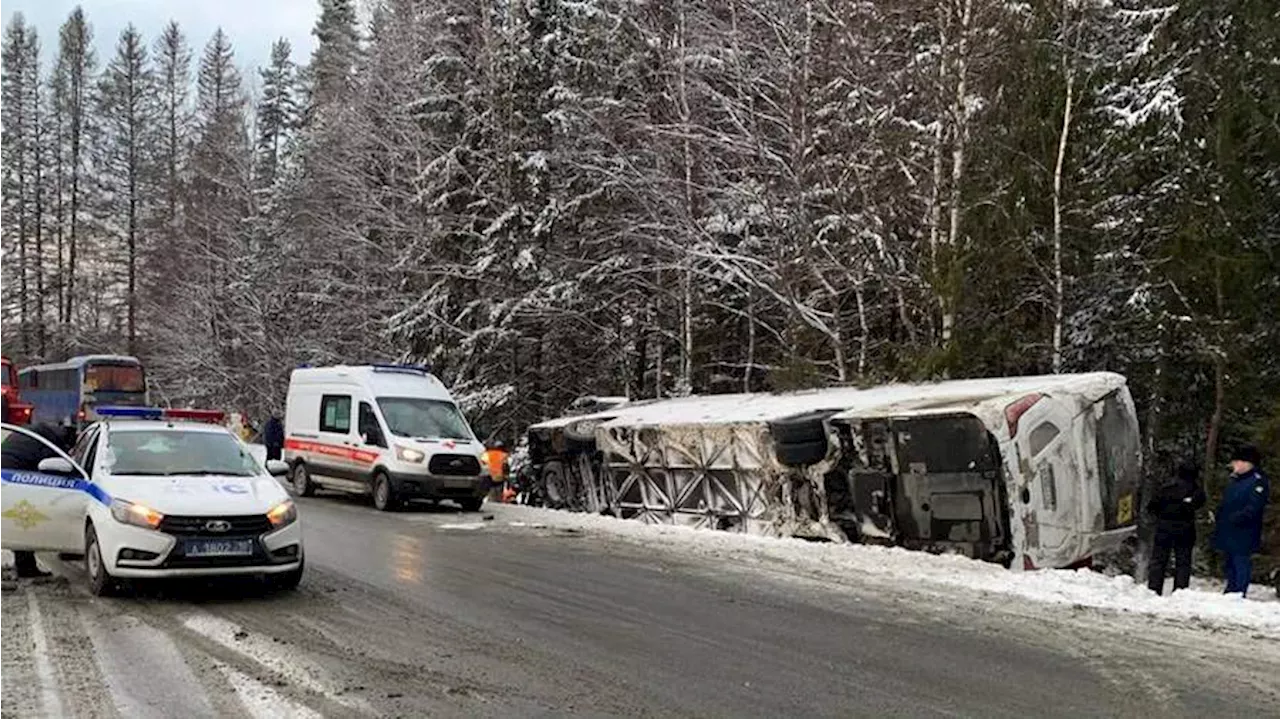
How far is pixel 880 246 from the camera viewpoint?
61.6 ft

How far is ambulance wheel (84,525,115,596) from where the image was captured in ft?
28.8

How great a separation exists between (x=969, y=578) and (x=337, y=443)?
11.7 m

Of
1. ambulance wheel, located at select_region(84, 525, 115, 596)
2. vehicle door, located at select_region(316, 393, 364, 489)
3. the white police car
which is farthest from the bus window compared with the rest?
ambulance wheel, located at select_region(84, 525, 115, 596)

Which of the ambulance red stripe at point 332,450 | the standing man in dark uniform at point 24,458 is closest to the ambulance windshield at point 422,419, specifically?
the ambulance red stripe at point 332,450

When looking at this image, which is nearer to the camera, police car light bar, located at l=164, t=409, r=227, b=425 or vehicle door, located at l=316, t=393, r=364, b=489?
police car light bar, located at l=164, t=409, r=227, b=425

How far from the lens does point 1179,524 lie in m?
10.6

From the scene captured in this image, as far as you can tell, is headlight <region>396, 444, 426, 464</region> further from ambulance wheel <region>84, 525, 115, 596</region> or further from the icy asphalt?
ambulance wheel <region>84, 525, 115, 596</region>

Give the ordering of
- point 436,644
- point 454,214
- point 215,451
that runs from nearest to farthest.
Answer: point 436,644 < point 215,451 < point 454,214

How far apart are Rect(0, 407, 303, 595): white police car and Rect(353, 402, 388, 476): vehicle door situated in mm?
7305

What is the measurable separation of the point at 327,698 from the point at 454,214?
75.5 feet

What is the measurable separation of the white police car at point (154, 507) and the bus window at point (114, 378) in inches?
1141

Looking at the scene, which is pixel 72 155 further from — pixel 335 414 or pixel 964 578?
pixel 964 578

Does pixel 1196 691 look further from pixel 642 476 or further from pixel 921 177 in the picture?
pixel 921 177

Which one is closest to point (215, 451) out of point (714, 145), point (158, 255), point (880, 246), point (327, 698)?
point (327, 698)
